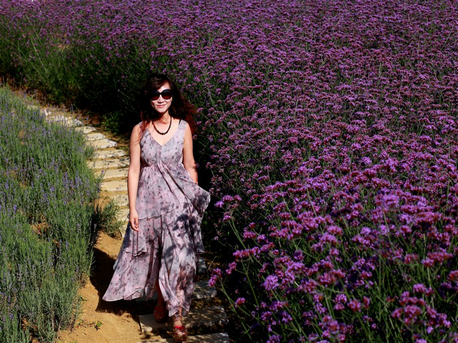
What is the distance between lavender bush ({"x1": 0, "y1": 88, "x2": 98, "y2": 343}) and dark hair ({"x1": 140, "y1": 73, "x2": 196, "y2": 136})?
38.5 inches

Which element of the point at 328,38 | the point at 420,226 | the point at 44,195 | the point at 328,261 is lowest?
the point at 44,195

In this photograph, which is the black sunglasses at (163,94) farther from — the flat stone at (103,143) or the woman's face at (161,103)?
the flat stone at (103,143)

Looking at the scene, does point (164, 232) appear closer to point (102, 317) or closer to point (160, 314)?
point (160, 314)

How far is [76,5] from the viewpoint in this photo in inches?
391

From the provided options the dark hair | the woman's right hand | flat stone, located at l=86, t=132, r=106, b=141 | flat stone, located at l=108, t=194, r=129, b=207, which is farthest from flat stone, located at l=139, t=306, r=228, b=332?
flat stone, located at l=86, t=132, r=106, b=141

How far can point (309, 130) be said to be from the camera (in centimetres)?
384

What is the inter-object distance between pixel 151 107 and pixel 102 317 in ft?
4.78

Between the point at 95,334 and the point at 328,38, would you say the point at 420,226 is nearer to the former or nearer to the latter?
the point at 95,334

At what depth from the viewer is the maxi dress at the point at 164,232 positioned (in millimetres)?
3674

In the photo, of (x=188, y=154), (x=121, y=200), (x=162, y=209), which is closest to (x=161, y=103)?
(x=188, y=154)

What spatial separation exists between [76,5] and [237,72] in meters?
6.04

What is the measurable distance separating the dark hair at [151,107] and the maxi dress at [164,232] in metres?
0.06

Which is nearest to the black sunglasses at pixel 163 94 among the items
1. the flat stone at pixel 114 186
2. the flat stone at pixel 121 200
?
the flat stone at pixel 121 200

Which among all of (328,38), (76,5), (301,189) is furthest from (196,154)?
(76,5)
